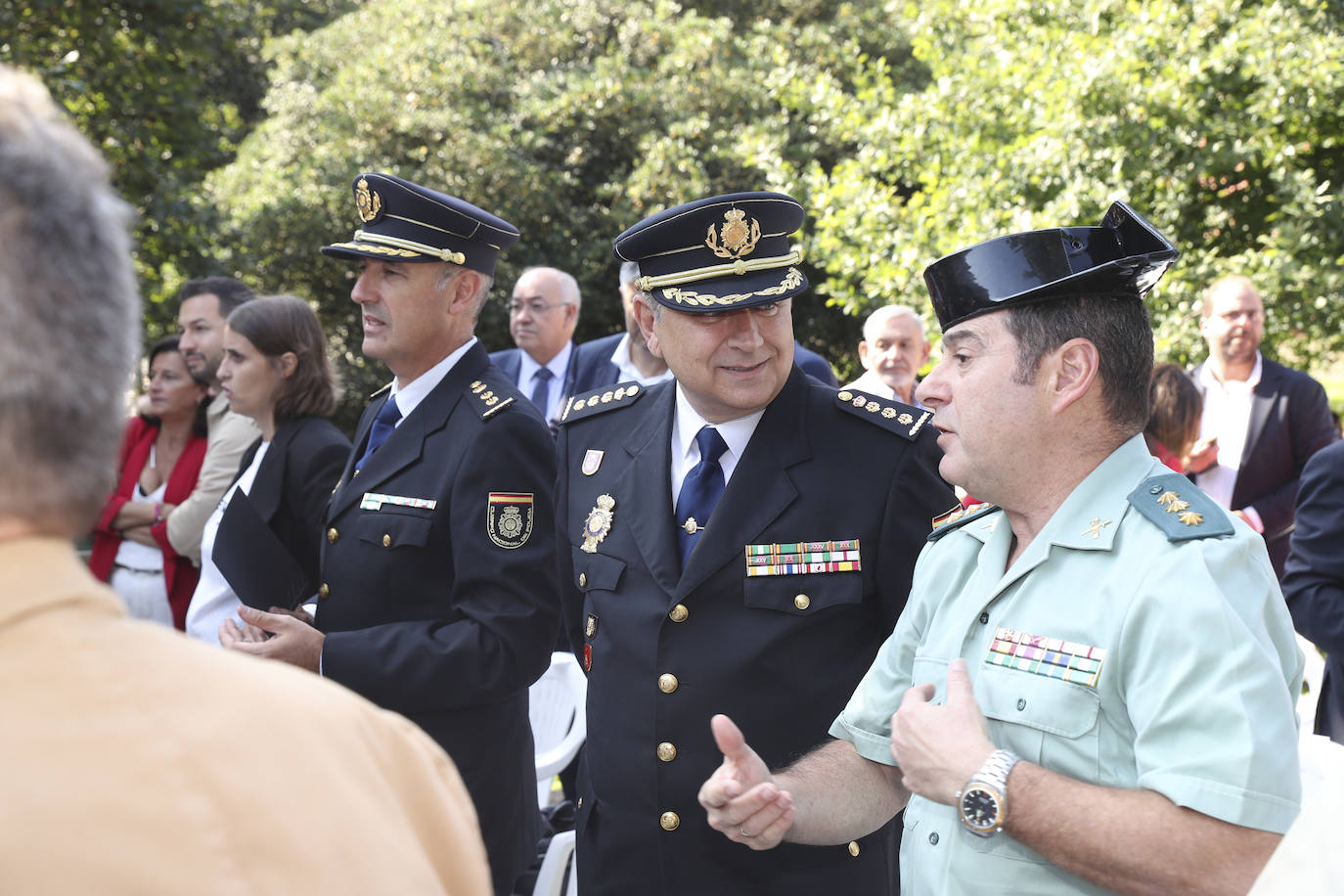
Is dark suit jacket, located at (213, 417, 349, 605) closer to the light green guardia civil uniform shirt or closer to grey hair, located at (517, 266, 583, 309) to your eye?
the light green guardia civil uniform shirt

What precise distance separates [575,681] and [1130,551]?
2627mm

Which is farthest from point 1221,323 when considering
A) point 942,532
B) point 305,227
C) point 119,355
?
point 305,227

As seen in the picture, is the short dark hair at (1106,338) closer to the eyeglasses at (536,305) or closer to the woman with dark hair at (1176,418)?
the woman with dark hair at (1176,418)

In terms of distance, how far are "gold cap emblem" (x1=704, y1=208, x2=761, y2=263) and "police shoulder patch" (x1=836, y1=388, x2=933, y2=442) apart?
1.30 ft

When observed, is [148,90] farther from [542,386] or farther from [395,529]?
[395,529]

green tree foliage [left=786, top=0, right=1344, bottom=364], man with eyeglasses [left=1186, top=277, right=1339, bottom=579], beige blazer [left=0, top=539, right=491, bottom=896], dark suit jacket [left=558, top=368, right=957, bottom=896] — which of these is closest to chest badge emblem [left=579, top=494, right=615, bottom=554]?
dark suit jacket [left=558, top=368, right=957, bottom=896]

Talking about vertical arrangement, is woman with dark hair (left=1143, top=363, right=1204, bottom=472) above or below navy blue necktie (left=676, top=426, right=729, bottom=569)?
above

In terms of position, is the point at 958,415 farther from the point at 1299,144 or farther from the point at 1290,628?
the point at 1299,144

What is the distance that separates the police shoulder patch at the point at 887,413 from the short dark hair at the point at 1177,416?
2.59 metres

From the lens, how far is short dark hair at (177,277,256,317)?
16.8 ft

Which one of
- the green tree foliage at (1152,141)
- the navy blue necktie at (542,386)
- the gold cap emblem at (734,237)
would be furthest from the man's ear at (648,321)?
the green tree foliage at (1152,141)

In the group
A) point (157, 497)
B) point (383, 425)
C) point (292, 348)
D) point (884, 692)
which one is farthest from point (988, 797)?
point (157, 497)

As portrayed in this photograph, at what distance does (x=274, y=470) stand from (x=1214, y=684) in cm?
275

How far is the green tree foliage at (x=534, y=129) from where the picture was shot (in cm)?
1298
